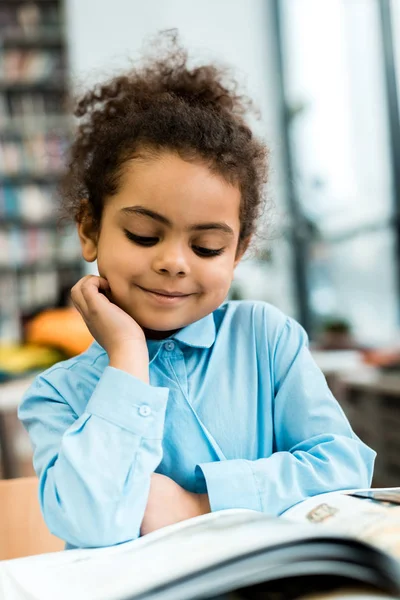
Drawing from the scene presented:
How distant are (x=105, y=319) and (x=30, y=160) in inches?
179

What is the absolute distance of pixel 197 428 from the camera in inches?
30.0

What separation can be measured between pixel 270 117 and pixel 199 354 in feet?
14.4

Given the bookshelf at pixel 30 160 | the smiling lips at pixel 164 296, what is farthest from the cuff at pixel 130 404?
the bookshelf at pixel 30 160

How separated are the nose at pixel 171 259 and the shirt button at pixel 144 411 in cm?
15

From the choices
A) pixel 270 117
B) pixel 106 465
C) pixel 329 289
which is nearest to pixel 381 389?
pixel 329 289

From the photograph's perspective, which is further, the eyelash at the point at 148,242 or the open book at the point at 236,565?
the eyelash at the point at 148,242

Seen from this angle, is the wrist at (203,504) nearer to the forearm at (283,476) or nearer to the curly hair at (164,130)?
the forearm at (283,476)

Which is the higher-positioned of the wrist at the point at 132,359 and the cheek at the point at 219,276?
the cheek at the point at 219,276

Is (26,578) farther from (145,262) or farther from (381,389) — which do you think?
(381,389)

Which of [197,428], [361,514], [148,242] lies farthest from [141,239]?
[361,514]

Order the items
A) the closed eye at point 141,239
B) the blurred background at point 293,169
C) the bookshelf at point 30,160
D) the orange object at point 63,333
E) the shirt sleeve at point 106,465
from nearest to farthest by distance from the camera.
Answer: the shirt sleeve at point 106,465 < the closed eye at point 141,239 < the orange object at point 63,333 < the blurred background at point 293,169 < the bookshelf at point 30,160

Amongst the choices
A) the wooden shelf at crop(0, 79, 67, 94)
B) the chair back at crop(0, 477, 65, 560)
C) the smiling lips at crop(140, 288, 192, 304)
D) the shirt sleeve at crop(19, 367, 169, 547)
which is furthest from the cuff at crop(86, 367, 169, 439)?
the wooden shelf at crop(0, 79, 67, 94)

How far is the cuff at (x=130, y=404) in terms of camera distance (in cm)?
65

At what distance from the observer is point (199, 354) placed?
32.6 inches
